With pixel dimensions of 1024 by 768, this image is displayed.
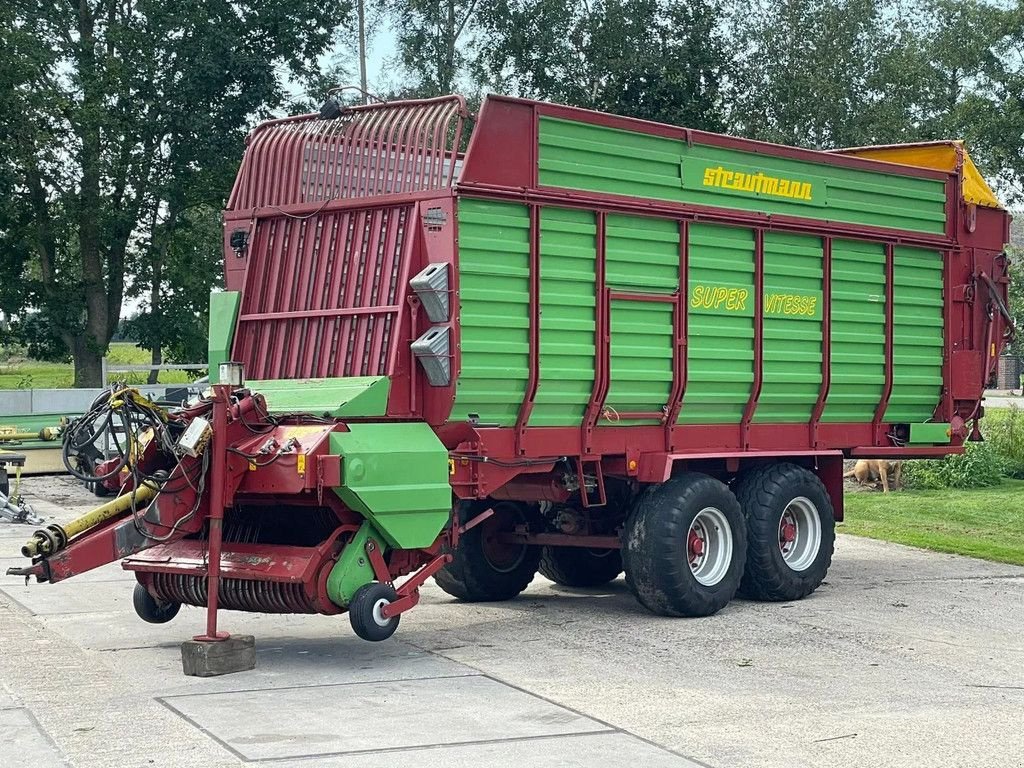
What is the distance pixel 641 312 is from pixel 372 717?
4355 mm

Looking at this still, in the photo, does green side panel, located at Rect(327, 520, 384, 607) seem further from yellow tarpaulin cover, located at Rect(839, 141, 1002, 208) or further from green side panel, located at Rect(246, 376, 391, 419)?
→ yellow tarpaulin cover, located at Rect(839, 141, 1002, 208)

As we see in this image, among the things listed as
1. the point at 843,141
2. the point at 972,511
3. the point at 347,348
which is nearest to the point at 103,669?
the point at 347,348

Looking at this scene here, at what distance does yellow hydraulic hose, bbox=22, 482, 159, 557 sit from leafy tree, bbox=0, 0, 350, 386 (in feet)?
66.7

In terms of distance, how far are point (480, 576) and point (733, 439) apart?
2.33 meters

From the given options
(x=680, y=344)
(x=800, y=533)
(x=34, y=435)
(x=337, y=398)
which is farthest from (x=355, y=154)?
(x=34, y=435)

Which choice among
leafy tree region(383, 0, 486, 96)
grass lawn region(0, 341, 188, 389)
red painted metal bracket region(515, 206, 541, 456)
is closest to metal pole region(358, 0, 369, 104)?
leafy tree region(383, 0, 486, 96)

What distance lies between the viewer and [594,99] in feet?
101

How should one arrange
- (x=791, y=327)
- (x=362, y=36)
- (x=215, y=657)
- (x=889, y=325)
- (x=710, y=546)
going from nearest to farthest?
(x=215, y=657) < (x=710, y=546) < (x=791, y=327) < (x=889, y=325) < (x=362, y=36)

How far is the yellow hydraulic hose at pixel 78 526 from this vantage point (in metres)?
9.38

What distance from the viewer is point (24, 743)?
24.5 feet

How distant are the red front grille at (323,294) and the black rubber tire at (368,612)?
1522mm

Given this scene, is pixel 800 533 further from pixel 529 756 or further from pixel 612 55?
pixel 612 55

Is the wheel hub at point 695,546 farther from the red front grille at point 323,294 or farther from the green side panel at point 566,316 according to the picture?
the red front grille at point 323,294

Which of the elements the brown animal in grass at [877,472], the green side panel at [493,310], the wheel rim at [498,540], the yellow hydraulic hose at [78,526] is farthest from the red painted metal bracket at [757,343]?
the brown animal in grass at [877,472]
